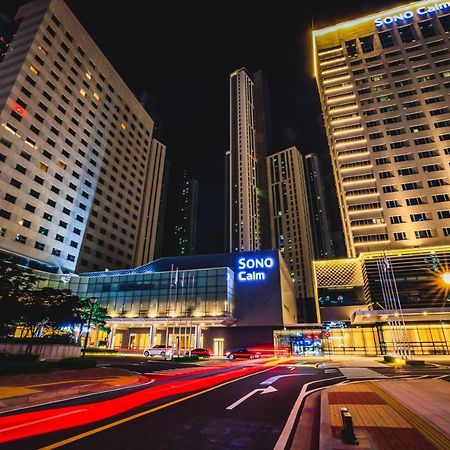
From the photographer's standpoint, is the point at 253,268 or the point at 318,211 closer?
the point at 253,268

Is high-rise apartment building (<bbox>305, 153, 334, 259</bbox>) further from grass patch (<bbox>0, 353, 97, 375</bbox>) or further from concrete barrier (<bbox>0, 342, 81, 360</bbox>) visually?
grass patch (<bbox>0, 353, 97, 375</bbox>)

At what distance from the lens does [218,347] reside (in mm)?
53375

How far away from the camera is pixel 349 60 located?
84.6 metres

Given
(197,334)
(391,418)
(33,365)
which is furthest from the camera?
(197,334)

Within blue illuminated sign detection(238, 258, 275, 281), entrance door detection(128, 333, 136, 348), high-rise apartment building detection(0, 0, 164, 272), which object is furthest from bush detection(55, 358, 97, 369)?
high-rise apartment building detection(0, 0, 164, 272)

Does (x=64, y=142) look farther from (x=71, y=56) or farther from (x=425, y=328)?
(x=425, y=328)

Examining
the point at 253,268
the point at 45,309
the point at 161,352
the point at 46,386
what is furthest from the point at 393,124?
the point at 46,386

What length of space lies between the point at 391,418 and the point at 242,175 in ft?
448

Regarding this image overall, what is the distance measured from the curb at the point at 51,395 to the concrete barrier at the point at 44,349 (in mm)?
17887

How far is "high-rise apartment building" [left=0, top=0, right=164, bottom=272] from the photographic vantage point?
187ft

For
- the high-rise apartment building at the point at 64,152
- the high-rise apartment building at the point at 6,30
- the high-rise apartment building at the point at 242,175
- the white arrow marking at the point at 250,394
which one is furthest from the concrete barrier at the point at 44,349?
the high-rise apartment building at the point at 242,175

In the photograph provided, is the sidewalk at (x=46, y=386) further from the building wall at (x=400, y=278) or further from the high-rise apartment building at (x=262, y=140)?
the high-rise apartment building at (x=262, y=140)

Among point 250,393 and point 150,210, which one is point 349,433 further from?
point 150,210

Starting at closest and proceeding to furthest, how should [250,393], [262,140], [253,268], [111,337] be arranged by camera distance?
1. [250,393]
2. [253,268]
3. [111,337]
4. [262,140]
